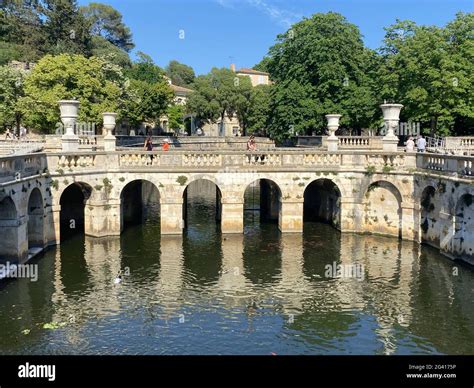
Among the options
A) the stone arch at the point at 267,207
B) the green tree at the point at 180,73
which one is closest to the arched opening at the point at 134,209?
the stone arch at the point at 267,207

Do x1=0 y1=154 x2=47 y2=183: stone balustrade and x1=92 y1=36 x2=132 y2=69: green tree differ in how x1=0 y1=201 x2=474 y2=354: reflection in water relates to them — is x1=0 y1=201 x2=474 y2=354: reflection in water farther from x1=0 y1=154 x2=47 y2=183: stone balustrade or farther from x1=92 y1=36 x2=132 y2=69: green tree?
x1=92 y1=36 x2=132 y2=69: green tree

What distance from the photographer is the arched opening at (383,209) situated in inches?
1351

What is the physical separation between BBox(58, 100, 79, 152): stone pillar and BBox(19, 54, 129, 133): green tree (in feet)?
57.7

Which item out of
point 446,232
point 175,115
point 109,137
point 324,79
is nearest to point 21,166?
point 109,137

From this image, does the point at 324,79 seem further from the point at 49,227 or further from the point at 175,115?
the point at 175,115

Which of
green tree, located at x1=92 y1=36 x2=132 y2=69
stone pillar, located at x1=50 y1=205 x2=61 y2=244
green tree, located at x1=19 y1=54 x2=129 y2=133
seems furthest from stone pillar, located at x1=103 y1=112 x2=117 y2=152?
green tree, located at x1=92 y1=36 x2=132 y2=69

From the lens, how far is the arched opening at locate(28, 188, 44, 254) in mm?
30453

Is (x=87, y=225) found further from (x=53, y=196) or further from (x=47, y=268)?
(x=47, y=268)

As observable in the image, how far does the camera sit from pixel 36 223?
100ft

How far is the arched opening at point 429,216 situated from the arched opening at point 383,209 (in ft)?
5.57

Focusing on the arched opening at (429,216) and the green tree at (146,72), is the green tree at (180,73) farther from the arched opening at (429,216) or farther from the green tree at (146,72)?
the arched opening at (429,216)

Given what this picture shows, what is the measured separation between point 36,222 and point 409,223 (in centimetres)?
2099

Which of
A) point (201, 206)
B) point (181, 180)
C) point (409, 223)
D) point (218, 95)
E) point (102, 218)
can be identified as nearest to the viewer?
point (409, 223)
